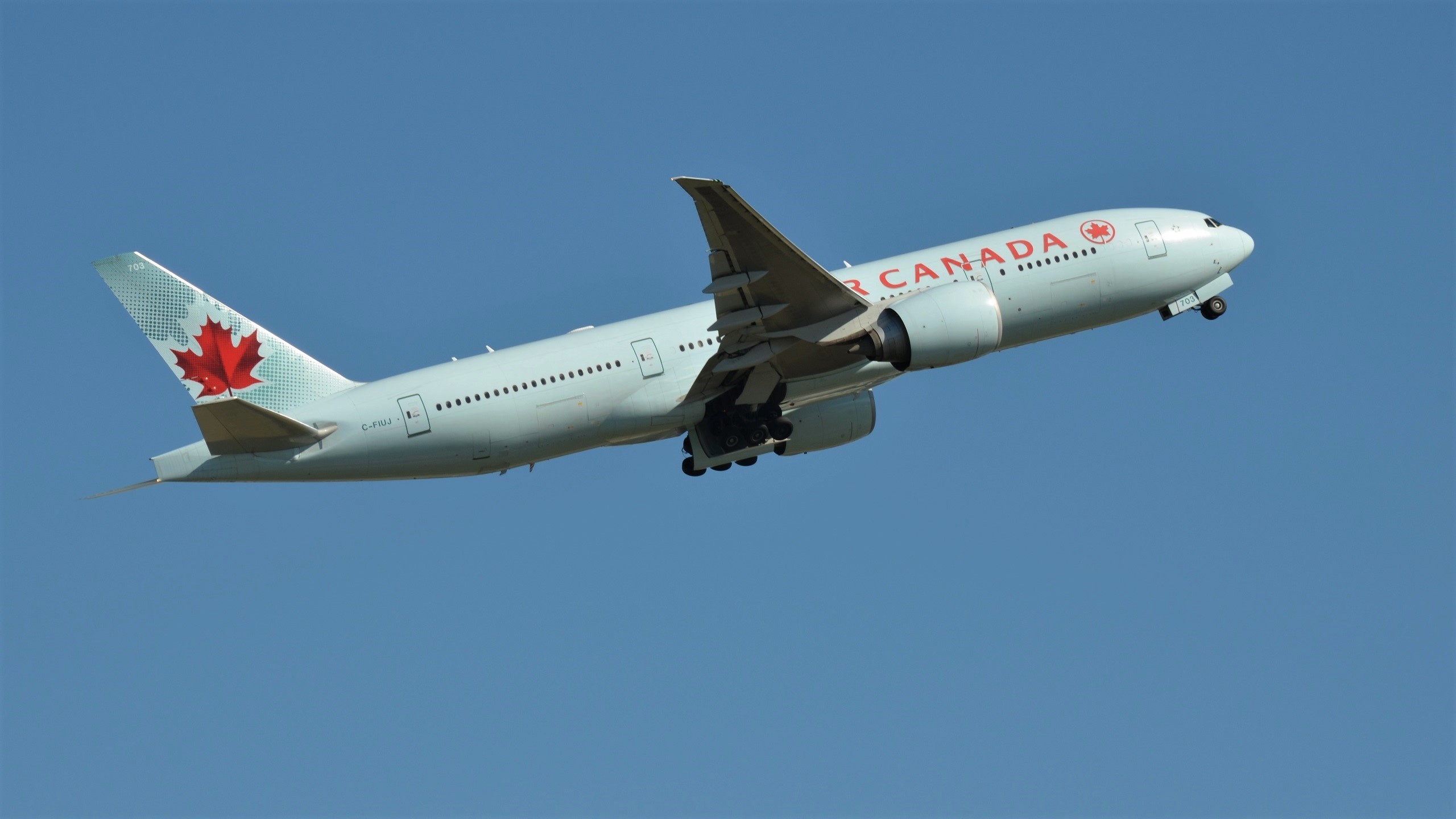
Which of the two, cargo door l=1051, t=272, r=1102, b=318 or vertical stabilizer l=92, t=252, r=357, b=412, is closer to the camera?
vertical stabilizer l=92, t=252, r=357, b=412

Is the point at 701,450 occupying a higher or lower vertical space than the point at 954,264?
lower

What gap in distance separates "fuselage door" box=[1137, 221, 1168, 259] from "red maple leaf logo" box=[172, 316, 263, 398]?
23.9m

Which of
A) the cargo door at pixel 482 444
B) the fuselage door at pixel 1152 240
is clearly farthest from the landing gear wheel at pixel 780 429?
the fuselage door at pixel 1152 240

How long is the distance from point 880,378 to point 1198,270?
10.5 meters

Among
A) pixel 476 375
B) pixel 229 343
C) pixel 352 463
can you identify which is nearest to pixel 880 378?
pixel 476 375

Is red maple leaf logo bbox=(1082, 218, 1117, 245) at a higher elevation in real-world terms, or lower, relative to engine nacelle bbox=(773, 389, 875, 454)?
higher


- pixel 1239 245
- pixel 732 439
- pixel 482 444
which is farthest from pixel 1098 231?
pixel 482 444

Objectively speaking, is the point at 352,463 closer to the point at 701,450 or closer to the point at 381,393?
the point at 381,393

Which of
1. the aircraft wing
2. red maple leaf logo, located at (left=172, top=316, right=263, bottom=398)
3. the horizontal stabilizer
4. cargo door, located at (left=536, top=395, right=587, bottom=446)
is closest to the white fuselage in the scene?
cargo door, located at (left=536, top=395, right=587, bottom=446)

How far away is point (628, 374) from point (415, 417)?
5.34 meters

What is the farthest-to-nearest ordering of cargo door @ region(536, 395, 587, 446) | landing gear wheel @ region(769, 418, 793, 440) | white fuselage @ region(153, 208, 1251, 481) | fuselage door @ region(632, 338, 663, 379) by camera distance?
landing gear wheel @ region(769, 418, 793, 440), fuselage door @ region(632, 338, 663, 379), cargo door @ region(536, 395, 587, 446), white fuselage @ region(153, 208, 1251, 481)

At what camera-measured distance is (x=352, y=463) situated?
34938 millimetres

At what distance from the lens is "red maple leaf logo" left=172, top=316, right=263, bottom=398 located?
3662 centimetres

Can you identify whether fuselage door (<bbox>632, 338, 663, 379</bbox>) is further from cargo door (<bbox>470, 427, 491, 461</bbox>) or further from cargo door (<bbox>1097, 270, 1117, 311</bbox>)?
cargo door (<bbox>1097, 270, 1117, 311</bbox>)
